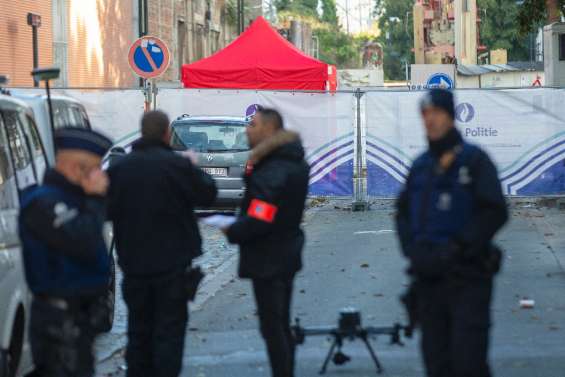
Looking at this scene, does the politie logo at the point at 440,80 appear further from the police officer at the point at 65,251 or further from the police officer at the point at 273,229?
the police officer at the point at 65,251

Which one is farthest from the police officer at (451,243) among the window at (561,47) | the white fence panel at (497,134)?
the window at (561,47)

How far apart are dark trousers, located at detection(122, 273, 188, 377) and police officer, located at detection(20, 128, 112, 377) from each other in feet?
3.89

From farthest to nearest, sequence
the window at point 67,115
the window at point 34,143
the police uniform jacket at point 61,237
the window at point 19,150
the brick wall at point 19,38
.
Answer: the brick wall at point 19,38 < the window at point 67,115 < the window at point 34,143 < the window at point 19,150 < the police uniform jacket at point 61,237

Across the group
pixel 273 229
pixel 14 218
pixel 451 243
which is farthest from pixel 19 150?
pixel 451 243

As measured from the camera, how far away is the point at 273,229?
296 inches

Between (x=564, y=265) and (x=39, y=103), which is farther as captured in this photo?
(x=564, y=265)

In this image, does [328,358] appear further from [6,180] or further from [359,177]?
[359,177]

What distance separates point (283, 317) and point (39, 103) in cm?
275

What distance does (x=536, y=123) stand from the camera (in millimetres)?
22859

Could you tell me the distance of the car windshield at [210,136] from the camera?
21.3m

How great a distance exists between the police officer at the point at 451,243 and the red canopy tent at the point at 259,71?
23163 mm

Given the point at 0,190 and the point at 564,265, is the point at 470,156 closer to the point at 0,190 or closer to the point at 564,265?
the point at 0,190

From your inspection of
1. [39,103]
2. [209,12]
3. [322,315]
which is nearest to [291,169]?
[39,103]

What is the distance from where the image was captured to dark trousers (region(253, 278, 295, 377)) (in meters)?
7.58
